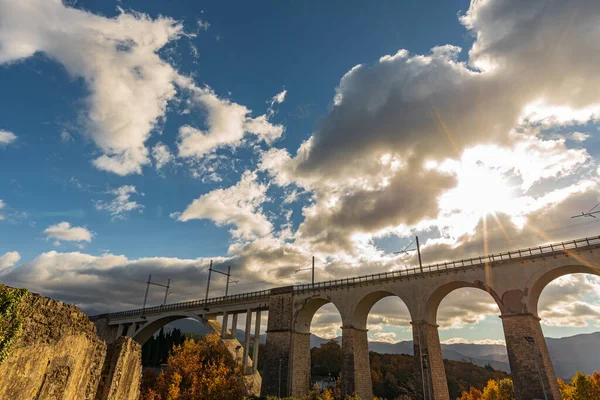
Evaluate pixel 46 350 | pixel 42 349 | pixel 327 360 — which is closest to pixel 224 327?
pixel 327 360

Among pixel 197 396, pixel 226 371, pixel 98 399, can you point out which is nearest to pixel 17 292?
pixel 98 399

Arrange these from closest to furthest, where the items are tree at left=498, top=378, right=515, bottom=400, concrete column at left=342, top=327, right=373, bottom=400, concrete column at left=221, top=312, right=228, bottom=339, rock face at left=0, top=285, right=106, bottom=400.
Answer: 1. rock face at left=0, top=285, right=106, bottom=400
2. concrete column at left=342, top=327, right=373, bottom=400
3. tree at left=498, top=378, right=515, bottom=400
4. concrete column at left=221, top=312, right=228, bottom=339

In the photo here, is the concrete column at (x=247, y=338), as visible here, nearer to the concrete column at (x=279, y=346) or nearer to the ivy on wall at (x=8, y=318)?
the concrete column at (x=279, y=346)

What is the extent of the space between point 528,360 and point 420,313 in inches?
356

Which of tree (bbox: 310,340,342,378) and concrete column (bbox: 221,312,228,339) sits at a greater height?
concrete column (bbox: 221,312,228,339)

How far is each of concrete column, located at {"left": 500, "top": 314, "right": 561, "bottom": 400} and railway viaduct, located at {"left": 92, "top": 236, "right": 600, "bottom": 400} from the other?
6 centimetres

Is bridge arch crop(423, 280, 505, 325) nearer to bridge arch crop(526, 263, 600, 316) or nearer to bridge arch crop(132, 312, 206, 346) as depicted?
bridge arch crop(526, 263, 600, 316)

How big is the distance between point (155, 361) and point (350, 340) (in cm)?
5368

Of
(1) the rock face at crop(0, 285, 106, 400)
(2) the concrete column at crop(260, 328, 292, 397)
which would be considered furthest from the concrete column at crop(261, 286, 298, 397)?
(1) the rock face at crop(0, 285, 106, 400)

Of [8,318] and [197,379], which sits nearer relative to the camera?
[8,318]

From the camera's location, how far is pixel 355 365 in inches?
1380

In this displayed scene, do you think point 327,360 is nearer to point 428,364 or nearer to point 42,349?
point 428,364

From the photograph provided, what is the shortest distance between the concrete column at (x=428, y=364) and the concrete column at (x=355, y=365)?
649 cm

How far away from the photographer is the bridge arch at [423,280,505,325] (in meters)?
30.7
